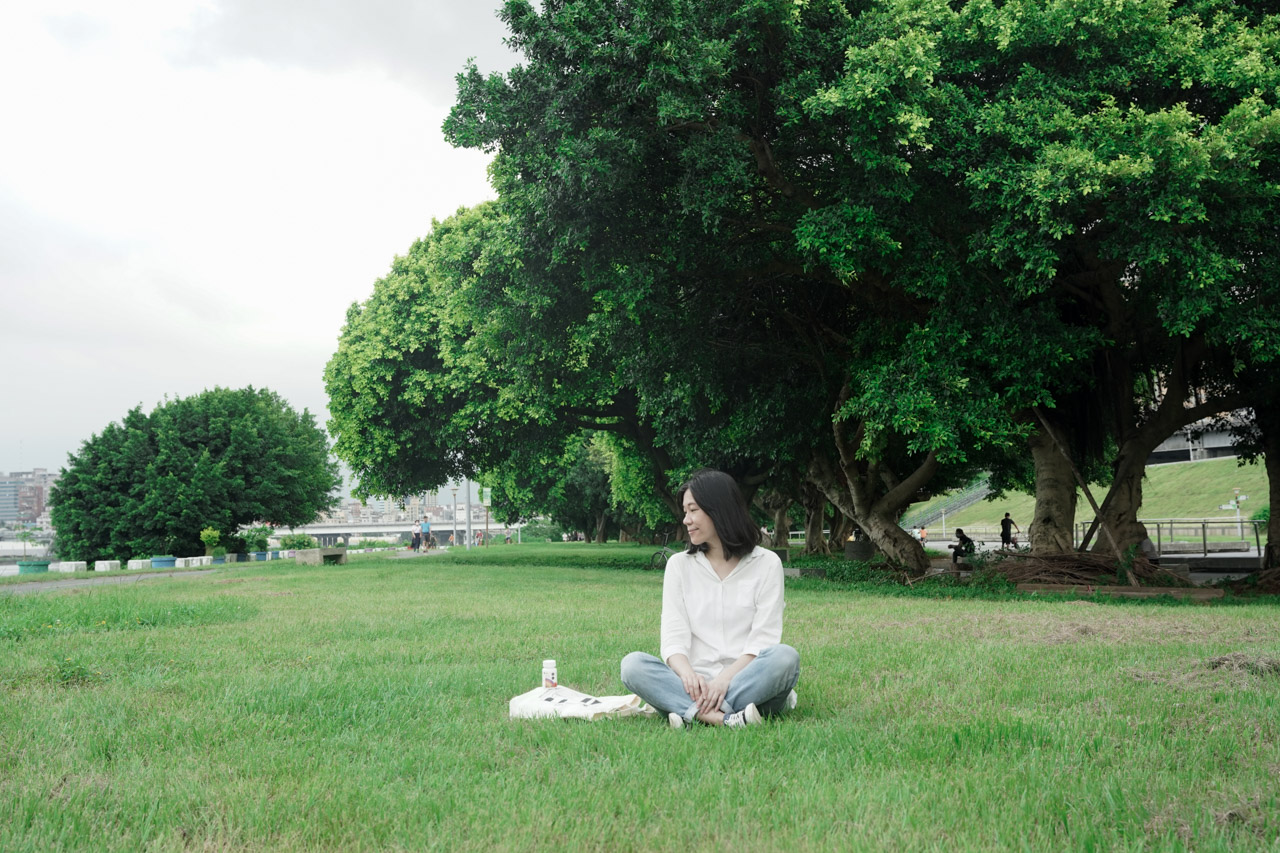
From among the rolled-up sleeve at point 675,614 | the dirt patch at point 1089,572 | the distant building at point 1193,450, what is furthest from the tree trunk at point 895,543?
the distant building at point 1193,450

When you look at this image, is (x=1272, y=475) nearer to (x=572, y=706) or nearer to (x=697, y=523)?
(x=697, y=523)

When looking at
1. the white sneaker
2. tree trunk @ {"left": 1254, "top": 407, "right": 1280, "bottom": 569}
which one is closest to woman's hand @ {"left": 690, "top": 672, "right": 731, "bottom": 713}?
the white sneaker

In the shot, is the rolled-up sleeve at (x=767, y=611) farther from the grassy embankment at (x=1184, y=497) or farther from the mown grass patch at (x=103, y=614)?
the grassy embankment at (x=1184, y=497)

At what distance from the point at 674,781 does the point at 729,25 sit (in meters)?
12.2

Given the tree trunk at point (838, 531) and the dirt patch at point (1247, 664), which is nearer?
the dirt patch at point (1247, 664)

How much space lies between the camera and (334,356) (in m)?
30.4

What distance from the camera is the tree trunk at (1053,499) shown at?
62.0 ft

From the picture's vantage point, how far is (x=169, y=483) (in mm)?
45781

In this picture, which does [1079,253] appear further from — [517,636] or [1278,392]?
[517,636]

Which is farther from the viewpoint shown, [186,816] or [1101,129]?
[1101,129]

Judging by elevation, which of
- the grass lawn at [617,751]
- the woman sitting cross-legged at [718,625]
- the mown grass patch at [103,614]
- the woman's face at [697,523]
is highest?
the woman's face at [697,523]

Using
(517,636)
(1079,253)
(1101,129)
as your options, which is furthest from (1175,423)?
(517,636)

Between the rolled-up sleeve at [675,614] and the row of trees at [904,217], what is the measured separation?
8.99 metres

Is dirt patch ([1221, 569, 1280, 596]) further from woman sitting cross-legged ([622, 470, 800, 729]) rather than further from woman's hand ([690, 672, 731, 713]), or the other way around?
woman's hand ([690, 672, 731, 713])
